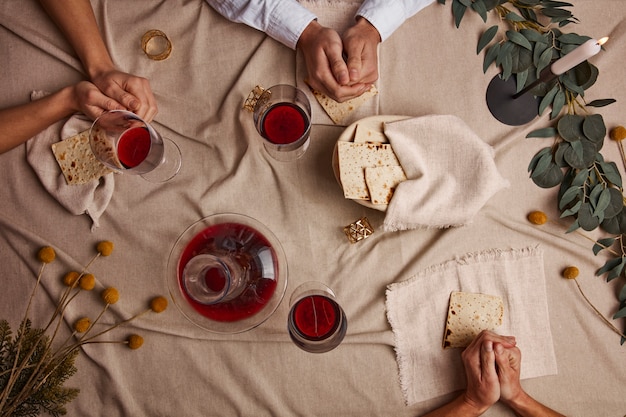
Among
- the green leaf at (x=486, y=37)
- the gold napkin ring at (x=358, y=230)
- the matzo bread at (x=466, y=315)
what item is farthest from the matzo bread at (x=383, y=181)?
the green leaf at (x=486, y=37)

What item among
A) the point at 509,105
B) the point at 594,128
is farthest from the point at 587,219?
the point at 509,105

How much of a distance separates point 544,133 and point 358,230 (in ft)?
1.96

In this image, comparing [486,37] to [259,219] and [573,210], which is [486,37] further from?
[259,219]

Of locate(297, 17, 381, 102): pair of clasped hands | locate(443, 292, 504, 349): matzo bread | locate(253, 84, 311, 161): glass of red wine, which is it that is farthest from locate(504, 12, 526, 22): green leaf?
locate(443, 292, 504, 349): matzo bread

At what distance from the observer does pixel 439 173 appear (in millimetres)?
1146

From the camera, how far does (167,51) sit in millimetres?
1247

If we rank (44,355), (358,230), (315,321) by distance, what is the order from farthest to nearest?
(358,230)
(315,321)
(44,355)

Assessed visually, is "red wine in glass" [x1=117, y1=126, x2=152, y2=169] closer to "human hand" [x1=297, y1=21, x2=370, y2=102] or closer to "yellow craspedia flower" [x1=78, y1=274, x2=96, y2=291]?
"yellow craspedia flower" [x1=78, y1=274, x2=96, y2=291]

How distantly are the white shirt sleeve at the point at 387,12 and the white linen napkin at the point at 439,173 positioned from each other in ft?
0.92

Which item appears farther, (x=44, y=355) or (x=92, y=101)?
(x=92, y=101)

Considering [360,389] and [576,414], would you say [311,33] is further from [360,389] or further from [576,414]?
[576,414]

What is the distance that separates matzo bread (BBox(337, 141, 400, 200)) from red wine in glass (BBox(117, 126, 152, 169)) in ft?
1.56

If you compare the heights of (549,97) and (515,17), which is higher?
(515,17)

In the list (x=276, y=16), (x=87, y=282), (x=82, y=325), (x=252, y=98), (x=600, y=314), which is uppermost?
(x=276, y=16)
